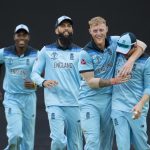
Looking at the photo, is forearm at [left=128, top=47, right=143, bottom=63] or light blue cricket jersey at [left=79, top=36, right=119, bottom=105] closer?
forearm at [left=128, top=47, right=143, bottom=63]

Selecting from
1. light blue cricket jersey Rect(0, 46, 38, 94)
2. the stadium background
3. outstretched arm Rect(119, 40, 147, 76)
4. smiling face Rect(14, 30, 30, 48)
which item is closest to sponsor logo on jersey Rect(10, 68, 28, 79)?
light blue cricket jersey Rect(0, 46, 38, 94)

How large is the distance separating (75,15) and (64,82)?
5.64 m

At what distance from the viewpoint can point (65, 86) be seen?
9.41m

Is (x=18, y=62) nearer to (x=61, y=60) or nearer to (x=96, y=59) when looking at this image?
(x=61, y=60)

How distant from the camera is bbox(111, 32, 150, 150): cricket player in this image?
820 cm

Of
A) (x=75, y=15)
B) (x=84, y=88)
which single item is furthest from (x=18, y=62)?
(x=75, y=15)

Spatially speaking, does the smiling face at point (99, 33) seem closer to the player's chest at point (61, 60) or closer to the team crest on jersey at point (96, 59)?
the team crest on jersey at point (96, 59)

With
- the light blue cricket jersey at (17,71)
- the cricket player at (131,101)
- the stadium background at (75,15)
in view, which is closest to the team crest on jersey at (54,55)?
the light blue cricket jersey at (17,71)

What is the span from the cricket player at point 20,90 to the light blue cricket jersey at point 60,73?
545mm

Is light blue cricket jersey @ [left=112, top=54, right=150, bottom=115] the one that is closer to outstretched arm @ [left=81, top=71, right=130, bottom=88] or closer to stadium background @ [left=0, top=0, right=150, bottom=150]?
outstretched arm @ [left=81, top=71, right=130, bottom=88]

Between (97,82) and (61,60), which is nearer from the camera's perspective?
(97,82)

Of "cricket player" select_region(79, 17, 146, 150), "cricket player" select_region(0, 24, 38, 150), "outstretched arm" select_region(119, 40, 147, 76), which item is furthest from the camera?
"cricket player" select_region(0, 24, 38, 150)

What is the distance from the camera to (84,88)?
345 inches

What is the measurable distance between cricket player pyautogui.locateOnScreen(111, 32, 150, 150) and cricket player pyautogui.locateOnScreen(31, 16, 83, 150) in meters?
1.22
